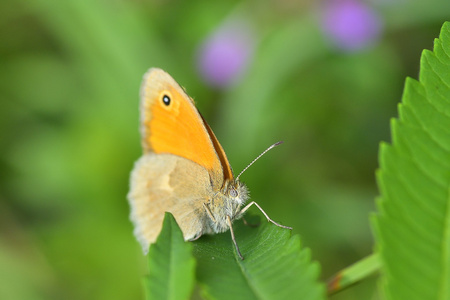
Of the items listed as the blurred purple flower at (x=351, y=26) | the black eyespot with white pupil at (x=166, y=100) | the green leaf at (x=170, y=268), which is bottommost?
the green leaf at (x=170, y=268)

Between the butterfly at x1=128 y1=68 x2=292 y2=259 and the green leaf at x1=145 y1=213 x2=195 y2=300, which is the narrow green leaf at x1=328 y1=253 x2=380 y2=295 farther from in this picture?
the butterfly at x1=128 y1=68 x2=292 y2=259

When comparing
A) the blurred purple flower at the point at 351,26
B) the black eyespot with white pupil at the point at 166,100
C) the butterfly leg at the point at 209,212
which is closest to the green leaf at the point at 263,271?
the butterfly leg at the point at 209,212

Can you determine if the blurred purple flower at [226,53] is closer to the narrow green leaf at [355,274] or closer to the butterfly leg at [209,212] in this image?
the butterfly leg at [209,212]

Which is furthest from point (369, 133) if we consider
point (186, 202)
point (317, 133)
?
point (186, 202)

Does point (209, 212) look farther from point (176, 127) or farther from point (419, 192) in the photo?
point (419, 192)

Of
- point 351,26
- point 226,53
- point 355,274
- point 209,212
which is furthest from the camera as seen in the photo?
point 226,53

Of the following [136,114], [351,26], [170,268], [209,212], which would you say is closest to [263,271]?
[170,268]
